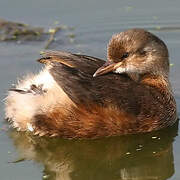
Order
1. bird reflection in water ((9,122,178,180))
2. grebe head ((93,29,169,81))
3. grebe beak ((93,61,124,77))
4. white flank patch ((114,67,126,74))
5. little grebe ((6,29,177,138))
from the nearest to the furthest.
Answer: bird reflection in water ((9,122,178,180)) → little grebe ((6,29,177,138)) → grebe beak ((93,61,124,77)) → grebe head ((93,29,169,81)) → white flank patch ((114,67,126,74))

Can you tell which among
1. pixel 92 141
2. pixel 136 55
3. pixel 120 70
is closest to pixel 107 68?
pixel 120 70

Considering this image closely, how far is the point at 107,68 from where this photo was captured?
695 cm

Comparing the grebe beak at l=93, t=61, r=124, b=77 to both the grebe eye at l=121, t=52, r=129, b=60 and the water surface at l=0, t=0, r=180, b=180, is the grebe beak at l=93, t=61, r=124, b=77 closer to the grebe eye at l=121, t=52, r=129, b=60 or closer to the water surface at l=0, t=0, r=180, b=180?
the grebe eye at l=121, t=52, r=129, b=60

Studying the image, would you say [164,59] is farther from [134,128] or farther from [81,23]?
[81,23]

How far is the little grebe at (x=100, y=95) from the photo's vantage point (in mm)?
6680

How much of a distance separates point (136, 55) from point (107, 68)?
16.1 inches

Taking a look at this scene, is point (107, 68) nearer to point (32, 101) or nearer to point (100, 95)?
point (100, 95)

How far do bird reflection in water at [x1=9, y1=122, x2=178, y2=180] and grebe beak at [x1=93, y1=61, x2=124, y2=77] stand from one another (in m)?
0.72

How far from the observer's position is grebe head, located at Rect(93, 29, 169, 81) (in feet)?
22.9

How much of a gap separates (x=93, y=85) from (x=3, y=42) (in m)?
2.90

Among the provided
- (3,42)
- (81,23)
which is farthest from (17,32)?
(81,23)

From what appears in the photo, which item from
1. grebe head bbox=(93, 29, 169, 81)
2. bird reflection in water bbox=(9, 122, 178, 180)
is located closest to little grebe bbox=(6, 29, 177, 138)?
grebe head bbox=(93, 29, 169, 81)

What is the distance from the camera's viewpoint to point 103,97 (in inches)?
262

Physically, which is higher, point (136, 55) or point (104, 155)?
point (136, 55)
